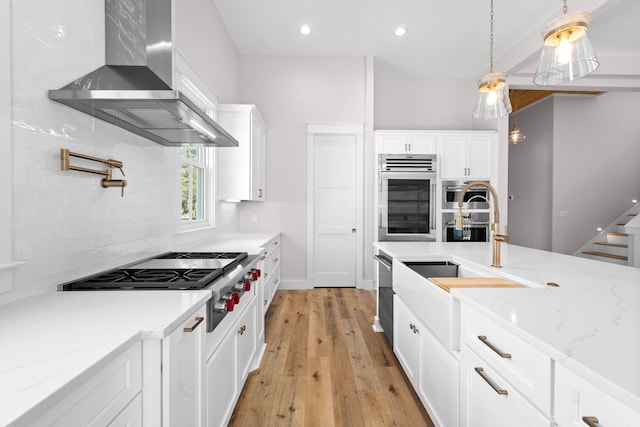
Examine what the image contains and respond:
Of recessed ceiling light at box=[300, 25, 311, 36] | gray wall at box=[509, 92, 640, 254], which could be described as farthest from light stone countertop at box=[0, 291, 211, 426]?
gray wall at box=[509, 92, 640, 254]

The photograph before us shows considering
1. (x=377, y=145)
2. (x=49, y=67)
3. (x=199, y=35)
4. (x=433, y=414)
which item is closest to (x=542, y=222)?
(x=377, y=145)

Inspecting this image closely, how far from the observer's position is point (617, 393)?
0.56m

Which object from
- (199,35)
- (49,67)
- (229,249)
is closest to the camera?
(49,67)

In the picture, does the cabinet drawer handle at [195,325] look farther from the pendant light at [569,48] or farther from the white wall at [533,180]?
the white wall at [533,180]

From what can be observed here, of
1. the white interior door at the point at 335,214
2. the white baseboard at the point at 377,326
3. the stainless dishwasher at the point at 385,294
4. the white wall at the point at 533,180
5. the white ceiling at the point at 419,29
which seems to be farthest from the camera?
the white wall at the point at 533,180

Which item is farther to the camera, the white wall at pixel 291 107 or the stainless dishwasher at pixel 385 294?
the white wall at pixel 291 107

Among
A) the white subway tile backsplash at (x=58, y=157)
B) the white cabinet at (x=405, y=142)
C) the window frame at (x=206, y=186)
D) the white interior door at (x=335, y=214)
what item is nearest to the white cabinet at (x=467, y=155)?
the white cabinet at (x=405, y=142)

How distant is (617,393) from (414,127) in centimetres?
490

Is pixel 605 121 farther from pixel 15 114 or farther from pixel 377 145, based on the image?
pixel 15 114

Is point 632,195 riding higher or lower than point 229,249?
higher

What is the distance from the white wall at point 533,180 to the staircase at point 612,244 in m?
0.65

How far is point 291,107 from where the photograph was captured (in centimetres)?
452

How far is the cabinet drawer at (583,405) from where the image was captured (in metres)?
0.59

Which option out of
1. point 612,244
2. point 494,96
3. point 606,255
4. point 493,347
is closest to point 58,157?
point 493,347
